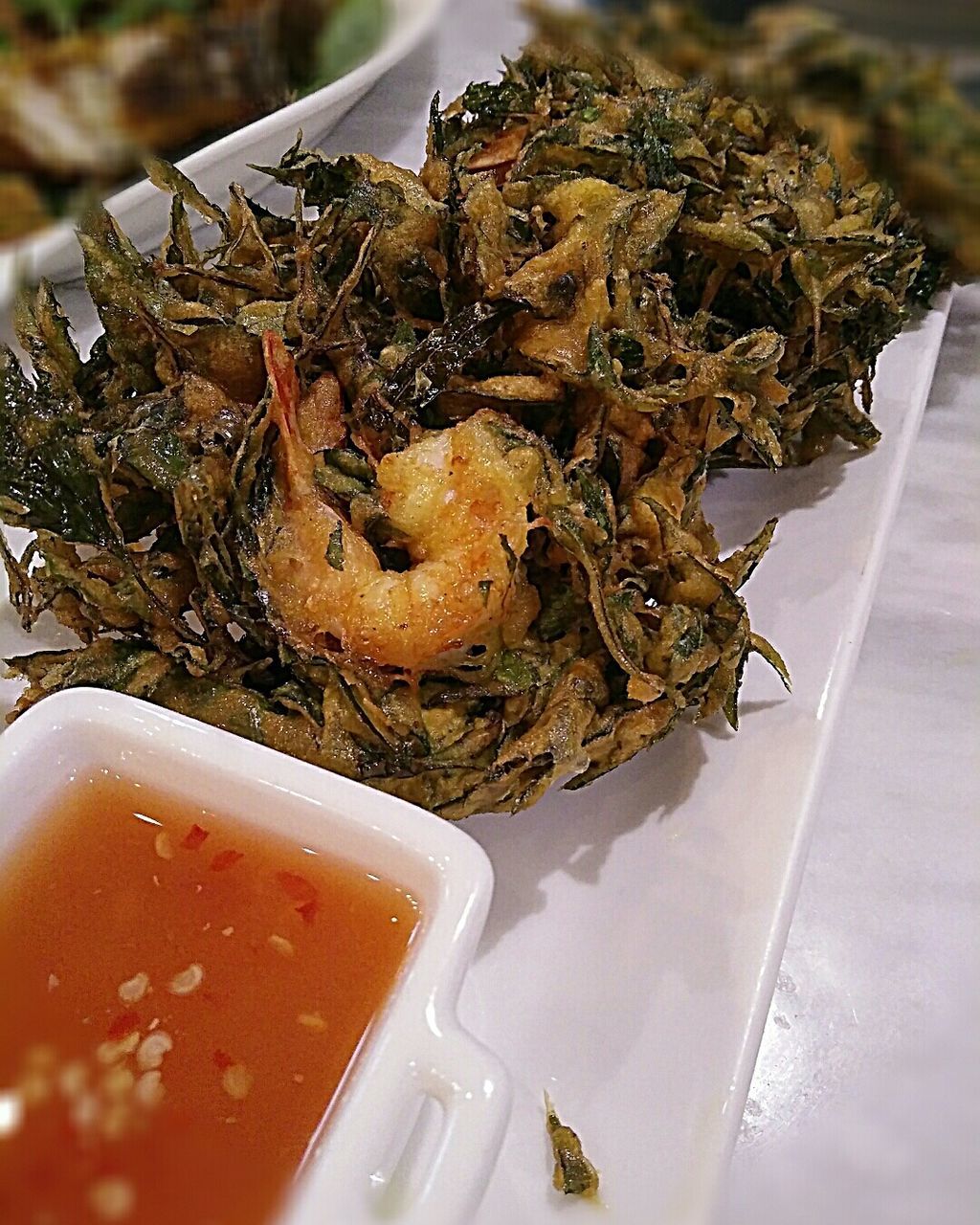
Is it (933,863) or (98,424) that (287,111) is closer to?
(98,424)

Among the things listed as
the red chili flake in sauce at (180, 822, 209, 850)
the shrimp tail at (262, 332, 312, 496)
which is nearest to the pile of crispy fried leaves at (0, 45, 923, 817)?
the shrimp tail at (262, 332, 312, 496)

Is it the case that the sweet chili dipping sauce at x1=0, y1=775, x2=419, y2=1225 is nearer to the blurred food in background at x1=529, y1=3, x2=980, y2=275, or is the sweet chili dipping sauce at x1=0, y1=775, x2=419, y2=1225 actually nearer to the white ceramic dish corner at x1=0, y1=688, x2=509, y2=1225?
the white ceramic dish corner at x1=0, y1=688, x2=509, y2=1225

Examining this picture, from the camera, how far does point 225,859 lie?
2.62ft

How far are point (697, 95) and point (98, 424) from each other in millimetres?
758

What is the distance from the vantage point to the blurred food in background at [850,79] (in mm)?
462

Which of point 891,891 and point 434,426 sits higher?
point 434,426

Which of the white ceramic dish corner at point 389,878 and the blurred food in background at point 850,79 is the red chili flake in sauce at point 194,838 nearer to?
the white ceramic dish corner at point 389,878

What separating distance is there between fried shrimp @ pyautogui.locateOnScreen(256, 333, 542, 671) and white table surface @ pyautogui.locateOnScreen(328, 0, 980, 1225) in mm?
325

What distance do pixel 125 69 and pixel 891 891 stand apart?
3.40 feet

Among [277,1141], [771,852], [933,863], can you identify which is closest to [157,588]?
[277,1141]

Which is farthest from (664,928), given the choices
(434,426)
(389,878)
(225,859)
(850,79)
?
(850,79)

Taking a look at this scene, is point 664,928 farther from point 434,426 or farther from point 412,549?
point 434,426

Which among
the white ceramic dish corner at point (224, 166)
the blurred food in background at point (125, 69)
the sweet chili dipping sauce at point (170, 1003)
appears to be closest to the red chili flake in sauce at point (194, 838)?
the sweet chili dipping sauce at point (170, 1003)

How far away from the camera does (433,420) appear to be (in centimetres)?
103
